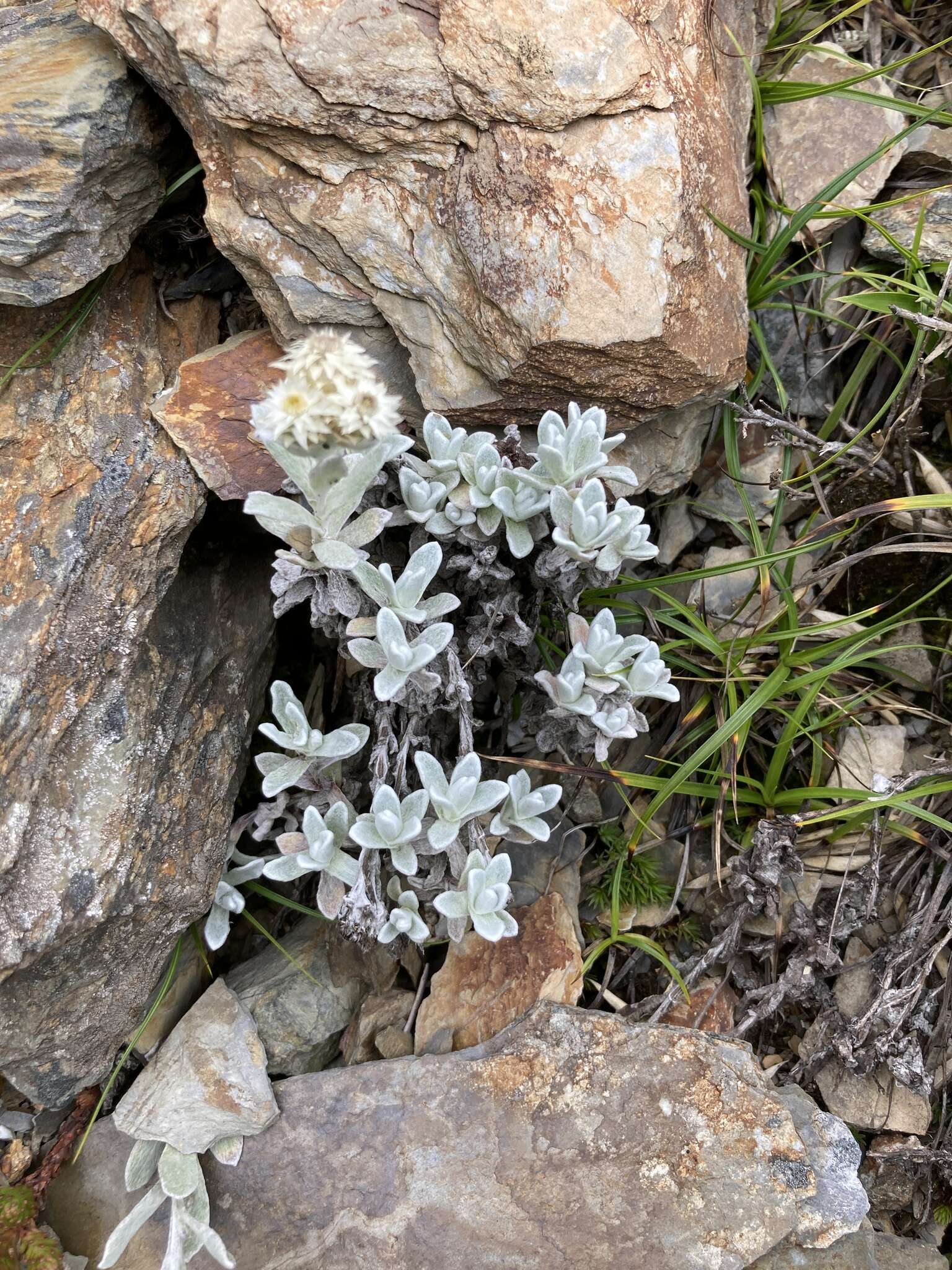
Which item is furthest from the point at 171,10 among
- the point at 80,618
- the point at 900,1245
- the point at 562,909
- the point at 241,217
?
the point at 900,1245

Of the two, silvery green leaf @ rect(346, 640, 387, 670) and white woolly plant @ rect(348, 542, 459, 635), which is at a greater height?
white woolly plant @ rect(348, 542, 459, 635)

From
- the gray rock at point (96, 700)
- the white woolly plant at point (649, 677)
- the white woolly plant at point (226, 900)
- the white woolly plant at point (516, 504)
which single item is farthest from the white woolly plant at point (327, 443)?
the white woolly plant at point (226, 900)

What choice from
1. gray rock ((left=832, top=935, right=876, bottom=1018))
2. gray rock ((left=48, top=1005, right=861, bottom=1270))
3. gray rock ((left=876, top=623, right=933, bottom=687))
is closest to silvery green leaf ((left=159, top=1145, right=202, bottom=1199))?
gray rock ((left=48, top=1005, right=861, bottom=1270))

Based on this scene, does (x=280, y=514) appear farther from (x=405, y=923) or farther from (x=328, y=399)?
Answer: (x=405, y=923)

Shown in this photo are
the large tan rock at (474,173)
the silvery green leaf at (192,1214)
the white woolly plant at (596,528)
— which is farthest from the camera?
the silvery green leaf at (192,1214)

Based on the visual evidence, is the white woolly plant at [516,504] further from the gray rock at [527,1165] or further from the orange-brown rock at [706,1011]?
the orange-brown rock at [706,1011]

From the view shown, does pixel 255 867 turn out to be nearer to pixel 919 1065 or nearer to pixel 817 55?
pixel 919 1065

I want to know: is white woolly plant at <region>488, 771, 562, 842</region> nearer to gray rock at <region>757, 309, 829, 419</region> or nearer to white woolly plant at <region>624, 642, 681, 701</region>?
white woolly plant at <region>624, 642, 681, 701</region>
